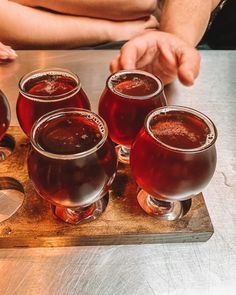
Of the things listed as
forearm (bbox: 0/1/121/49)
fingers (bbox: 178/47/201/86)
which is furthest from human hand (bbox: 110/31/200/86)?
forearm (bbox: 0/1/121/49)

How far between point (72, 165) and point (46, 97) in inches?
8.3

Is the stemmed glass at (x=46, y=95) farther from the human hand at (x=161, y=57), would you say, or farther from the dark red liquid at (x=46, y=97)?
the human hand at (x=161, y=57)

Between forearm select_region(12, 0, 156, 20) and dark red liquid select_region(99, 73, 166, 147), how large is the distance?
57cm

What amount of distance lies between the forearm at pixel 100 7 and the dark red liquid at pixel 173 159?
2.36ft

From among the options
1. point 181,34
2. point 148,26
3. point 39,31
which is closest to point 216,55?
point 181,34

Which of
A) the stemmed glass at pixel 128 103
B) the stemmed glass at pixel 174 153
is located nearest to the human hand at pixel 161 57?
the stemmed glass at pixel 128 103

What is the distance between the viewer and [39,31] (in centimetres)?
131

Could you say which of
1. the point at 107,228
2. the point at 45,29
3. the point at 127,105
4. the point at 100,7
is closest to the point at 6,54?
the point at 45,29

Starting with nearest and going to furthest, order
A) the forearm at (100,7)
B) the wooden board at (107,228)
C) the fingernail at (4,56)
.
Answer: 1. the wooden board at (107,228)
2. the fingernail at (4,56)
3. the forearm at (100,7)

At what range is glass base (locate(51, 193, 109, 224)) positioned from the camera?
29.0 inches

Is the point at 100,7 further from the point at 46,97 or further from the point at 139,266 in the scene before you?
the point at 139,266

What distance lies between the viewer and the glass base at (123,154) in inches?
33.7

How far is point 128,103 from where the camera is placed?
2.45 ft

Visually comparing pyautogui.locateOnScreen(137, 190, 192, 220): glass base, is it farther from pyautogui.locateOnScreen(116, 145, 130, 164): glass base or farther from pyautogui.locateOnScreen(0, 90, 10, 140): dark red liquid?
pyautogui.locateOnScreen(0, 90, 10, 140): dark red liquid
